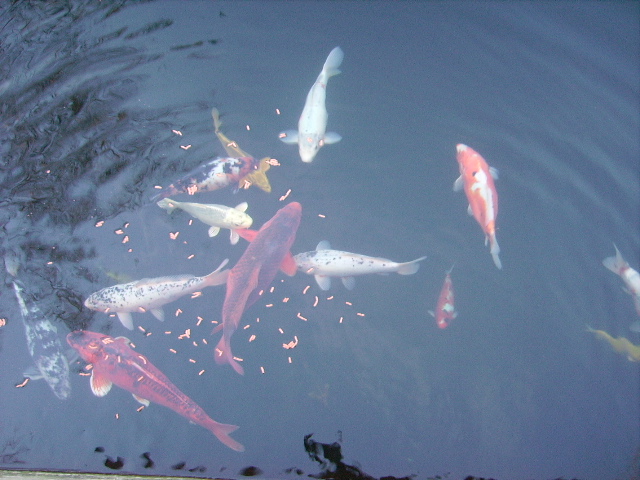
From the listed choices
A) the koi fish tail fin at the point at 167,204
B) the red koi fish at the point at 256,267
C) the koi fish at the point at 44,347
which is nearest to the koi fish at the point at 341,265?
the red koi fish at the point at 256,267

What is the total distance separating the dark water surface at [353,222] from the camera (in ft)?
12.8

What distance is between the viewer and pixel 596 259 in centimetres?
454

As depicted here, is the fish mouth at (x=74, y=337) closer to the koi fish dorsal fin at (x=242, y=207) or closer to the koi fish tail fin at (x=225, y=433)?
the koi fish tail fin at (x=225, y=433)

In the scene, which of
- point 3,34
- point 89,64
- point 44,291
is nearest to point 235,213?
point 44,291

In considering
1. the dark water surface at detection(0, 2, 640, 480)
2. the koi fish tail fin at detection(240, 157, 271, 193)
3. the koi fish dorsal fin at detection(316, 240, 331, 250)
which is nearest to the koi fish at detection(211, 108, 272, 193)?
the koi fish tail fin at detection(240, 157, 271, 193)

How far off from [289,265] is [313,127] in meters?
1.44

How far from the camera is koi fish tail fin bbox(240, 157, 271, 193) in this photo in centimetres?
466

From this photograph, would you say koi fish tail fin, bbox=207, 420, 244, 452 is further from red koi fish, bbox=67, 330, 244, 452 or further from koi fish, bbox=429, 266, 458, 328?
koi fish, bbox=429, 266, 458, 328

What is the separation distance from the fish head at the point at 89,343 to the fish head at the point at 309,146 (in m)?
2.56

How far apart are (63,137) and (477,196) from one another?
4.39 m

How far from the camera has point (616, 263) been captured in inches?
169

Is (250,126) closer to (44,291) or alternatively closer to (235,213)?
(235,213)

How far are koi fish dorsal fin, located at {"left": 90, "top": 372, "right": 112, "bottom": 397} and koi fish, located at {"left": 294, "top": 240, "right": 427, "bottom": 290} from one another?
2021 mm

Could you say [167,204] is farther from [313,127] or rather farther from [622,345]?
[622,345]
